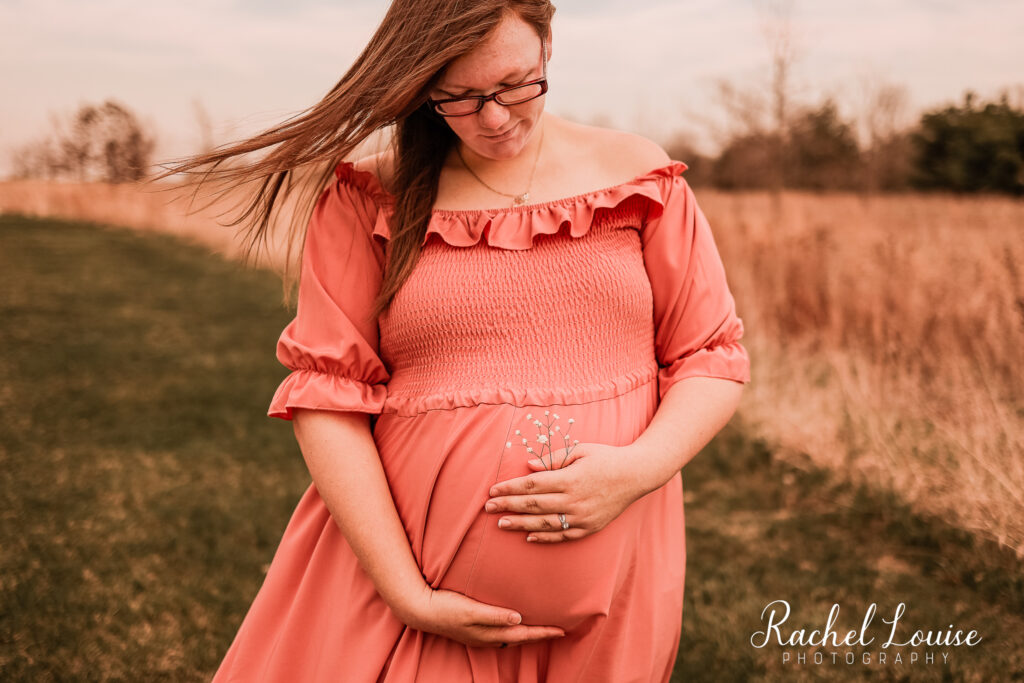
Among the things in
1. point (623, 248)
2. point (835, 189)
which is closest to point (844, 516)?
point (623, 248)

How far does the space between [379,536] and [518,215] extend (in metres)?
0.70

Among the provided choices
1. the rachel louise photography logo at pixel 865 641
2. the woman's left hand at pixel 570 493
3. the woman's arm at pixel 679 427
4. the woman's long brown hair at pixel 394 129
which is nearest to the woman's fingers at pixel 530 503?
the woman's left hand at pixel 570 493

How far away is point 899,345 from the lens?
5008 millimetres

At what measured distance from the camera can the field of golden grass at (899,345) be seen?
145 inches

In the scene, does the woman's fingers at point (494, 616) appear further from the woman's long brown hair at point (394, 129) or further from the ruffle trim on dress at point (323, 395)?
the woman's long brown hair at point (394, 129)

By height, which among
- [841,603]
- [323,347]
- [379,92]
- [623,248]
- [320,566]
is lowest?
[841,603]

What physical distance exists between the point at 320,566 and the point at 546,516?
20.7 inches

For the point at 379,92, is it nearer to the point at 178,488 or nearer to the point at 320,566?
the point at 320,566

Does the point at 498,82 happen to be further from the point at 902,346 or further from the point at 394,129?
the point at 902,346

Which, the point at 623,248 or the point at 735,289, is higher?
the point at 623,248

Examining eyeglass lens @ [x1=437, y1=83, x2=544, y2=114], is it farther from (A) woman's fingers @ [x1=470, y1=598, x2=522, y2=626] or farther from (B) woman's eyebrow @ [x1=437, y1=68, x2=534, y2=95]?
(A) woman's fingers @ [x1=470, y1=598, x2=522, y2=626]

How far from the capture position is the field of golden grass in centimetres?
367

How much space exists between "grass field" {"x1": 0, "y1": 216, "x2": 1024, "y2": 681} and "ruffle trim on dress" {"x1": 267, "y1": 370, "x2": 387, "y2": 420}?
1.72 metres

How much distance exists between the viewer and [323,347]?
157cm
